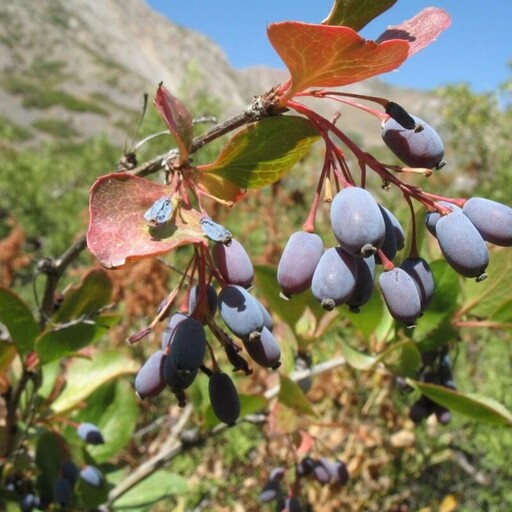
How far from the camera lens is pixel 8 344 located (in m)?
0.91

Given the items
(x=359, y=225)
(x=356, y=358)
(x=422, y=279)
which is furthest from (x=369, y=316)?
(x=359, y=225)

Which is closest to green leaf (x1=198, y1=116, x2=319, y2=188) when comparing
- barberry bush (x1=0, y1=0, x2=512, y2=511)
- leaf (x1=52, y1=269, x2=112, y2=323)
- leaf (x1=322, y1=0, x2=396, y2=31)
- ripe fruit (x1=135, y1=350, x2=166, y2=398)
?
barberry bush (x1=0, y1=0, x2=512, y2=511)

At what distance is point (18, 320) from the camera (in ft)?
2.94

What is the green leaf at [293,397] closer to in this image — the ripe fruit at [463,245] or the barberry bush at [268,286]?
the barberry bush at [268,286]

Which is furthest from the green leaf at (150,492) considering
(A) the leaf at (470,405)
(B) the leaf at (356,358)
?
(A) the leaf at (470,405)

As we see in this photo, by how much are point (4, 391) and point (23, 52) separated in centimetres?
3867

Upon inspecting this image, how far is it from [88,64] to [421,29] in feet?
129

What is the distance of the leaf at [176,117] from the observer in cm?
59

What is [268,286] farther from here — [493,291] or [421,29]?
[421,29]

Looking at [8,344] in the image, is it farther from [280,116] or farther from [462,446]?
[462,446]

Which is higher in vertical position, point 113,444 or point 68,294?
point 68,294

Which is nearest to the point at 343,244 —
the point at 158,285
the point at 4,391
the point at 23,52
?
the point at 4,391

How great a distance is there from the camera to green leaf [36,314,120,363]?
910 mm

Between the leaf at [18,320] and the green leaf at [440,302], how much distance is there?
641mm
